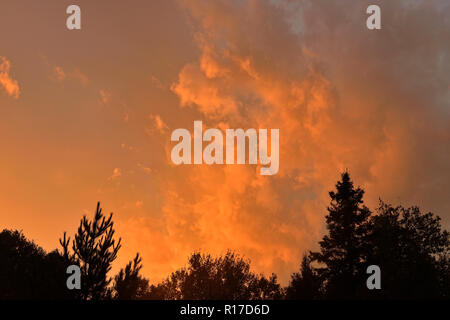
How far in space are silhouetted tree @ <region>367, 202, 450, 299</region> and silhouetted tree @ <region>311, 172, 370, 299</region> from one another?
4.67 feet

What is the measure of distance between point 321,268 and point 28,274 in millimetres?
28218

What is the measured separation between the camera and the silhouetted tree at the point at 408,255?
3421 centimetres

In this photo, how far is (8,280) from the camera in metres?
31.7

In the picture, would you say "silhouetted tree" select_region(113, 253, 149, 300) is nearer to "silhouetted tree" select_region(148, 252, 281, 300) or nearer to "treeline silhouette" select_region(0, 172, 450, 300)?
"treeline silhouette" select_region(0, 172, 450, 300)

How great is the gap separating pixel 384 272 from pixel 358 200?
323 inches

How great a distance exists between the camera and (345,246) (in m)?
35.8

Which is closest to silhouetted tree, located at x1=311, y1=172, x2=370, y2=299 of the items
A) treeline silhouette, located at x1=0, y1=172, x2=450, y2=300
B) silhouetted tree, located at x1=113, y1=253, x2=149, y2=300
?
treeline silhouette, located at x1=0, y1=172, x2=450, y2=300

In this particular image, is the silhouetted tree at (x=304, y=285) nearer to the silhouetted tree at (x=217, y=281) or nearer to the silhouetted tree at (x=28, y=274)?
the silhouetted tree at (x=217, y=281)

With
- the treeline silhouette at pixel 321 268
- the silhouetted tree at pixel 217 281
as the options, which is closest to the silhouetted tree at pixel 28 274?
the treeline silhouette at pixel 321 268

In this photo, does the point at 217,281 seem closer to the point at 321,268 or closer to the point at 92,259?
the point at 321,268

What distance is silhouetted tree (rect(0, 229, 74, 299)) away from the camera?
57.6 feet

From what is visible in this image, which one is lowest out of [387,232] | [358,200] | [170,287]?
[170,287]
